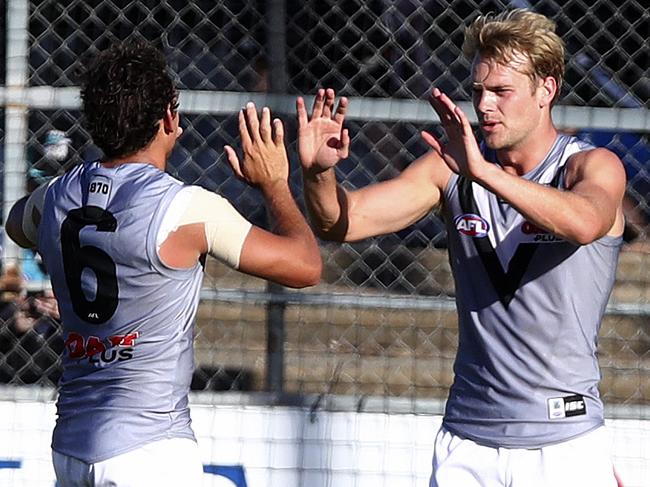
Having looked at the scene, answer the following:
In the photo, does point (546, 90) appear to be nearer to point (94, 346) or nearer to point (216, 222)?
point (216, 222)

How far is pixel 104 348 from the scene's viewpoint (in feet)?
11.4

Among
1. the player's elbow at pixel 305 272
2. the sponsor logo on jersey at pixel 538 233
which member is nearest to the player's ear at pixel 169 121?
the player's elbow at pixel 305 272

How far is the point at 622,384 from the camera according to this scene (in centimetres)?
582

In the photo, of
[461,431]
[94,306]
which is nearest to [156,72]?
[94,306]

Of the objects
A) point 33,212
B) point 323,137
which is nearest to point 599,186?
point 323,137

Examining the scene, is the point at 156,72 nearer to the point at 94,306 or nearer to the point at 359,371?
the point at 94,306

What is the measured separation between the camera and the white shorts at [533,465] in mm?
3705

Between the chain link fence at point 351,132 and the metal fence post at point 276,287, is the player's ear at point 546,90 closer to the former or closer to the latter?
the chain link fence at point 351,132

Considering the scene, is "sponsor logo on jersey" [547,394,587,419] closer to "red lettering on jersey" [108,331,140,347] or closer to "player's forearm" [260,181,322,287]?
"player's forearm" [260,181,322,287]

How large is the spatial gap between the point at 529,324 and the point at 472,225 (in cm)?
34

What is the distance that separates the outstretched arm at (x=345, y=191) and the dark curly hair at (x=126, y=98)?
413 millimetres

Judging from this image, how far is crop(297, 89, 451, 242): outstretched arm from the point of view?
3689 mm

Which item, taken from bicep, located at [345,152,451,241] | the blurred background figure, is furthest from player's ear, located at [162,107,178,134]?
the blurred background figure

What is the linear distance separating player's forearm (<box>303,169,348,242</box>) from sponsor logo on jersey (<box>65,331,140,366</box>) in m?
0.68
